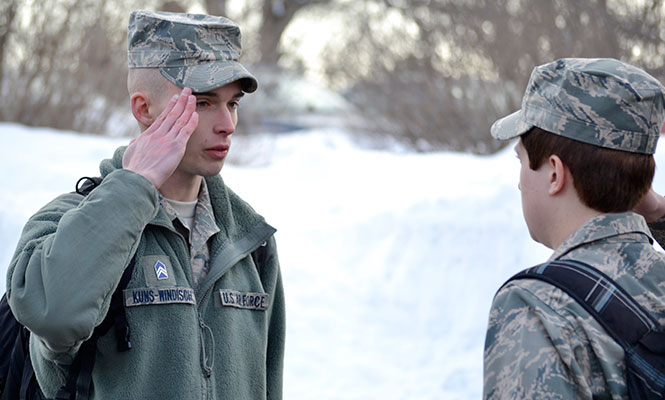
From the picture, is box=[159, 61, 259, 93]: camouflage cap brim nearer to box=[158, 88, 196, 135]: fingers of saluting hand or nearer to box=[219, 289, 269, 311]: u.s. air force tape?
box=[158, 88, 196, 135]: fingers of saluting hand

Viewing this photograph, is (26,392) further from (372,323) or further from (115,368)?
(372,323)

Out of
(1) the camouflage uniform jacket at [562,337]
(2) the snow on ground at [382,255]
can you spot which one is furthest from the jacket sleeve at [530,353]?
(2) the snow on ground at [382,255]

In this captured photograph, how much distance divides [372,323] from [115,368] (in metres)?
5.11

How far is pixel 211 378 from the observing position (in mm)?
2682

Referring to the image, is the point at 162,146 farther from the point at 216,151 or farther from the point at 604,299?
the point at 604,299

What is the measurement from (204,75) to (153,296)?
78 cm

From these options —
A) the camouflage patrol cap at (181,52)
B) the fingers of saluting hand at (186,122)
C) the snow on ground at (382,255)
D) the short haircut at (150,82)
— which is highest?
the camouflage patrol cap at (181,52)

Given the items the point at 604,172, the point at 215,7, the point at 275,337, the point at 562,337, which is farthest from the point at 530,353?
the point at 215,7

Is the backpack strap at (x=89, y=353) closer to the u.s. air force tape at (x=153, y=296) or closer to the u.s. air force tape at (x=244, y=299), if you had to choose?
the u.s. air force tape at (x=153, y=296)

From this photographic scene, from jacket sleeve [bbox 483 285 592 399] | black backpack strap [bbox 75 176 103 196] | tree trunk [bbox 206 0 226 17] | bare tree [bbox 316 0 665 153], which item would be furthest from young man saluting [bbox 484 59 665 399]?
tree trunk [bbox 206 0 226 17]

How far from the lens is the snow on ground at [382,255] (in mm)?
6676

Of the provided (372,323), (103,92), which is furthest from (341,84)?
(372,323)

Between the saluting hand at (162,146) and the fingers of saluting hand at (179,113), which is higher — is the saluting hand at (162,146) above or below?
below

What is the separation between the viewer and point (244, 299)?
9.34 ft
